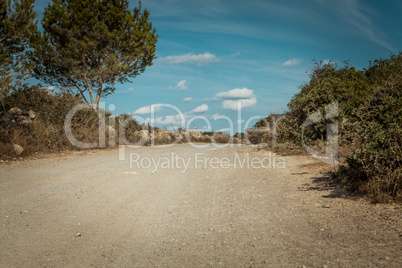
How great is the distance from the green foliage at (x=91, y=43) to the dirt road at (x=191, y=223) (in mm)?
20052

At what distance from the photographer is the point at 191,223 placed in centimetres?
464

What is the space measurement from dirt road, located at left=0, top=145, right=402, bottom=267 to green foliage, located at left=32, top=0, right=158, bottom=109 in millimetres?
20052

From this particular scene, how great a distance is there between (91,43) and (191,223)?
2384cm

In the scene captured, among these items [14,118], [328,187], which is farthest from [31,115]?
[328,187]

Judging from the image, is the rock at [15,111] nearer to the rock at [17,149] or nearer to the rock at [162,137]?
the rock at [17,149]

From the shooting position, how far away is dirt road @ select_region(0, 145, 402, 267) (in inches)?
137

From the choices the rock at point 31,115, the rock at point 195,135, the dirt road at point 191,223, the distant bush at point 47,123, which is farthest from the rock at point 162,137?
the dirt road at point 191,223

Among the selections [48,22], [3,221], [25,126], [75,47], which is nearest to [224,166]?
[3,221]

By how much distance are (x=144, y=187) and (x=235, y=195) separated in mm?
2137

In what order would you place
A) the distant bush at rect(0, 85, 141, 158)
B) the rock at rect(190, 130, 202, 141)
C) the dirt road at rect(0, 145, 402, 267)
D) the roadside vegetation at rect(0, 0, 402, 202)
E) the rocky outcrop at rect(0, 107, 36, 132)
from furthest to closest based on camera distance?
the rock at rect(190, 130, 202, 141) < the rocky outcrop at rect(0, 107, 36, 132) < the distant bush at rect(0, 85, 141, 158) < the roadside vegetation at rect(0, 0, 402, 202) < the dirt road at rect(0, 145, 402, 267)

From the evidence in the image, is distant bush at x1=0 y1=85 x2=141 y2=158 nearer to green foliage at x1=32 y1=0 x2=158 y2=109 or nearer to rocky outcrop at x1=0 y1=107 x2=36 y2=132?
rocky outcrop at x1=0 y1=107 x2=36 y2=132

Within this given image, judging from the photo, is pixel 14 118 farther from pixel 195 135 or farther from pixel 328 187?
pixel 195 135

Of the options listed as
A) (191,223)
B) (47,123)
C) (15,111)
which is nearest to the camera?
(191,223)

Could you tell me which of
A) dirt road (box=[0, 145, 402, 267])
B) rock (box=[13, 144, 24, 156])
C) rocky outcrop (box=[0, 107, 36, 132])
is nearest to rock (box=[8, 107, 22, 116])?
rocky outcrop (box=[0, 107, 36, 132])
